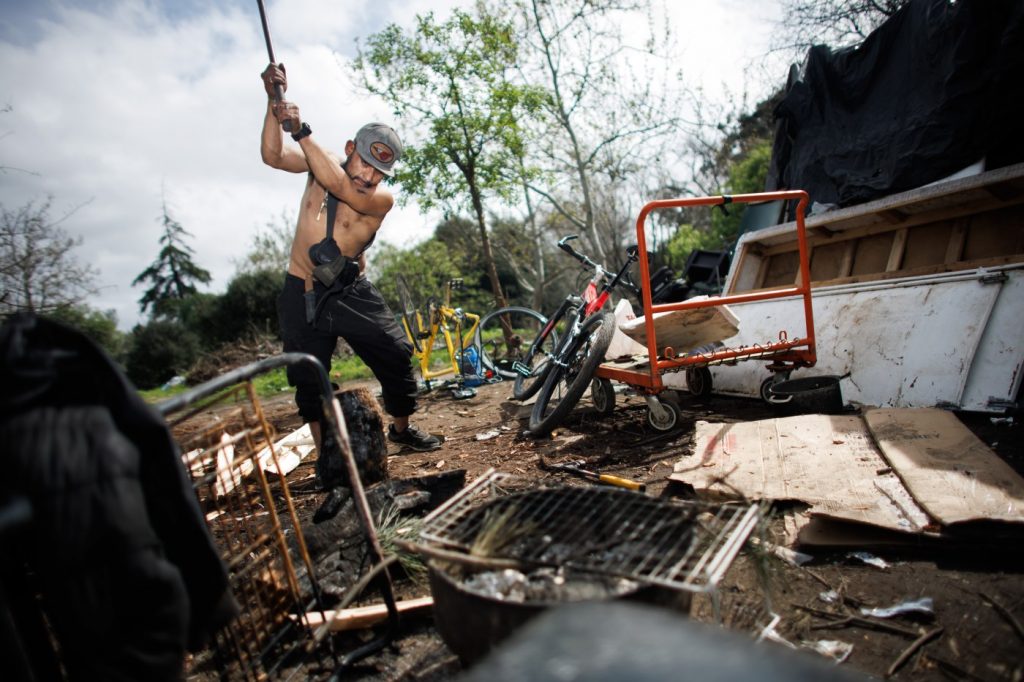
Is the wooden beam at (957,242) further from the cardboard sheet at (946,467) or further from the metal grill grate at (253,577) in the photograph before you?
the metal grill grate at (253,577)

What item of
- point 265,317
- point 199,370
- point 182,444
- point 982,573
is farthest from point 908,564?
point 265,317

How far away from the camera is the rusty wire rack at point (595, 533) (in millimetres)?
1355

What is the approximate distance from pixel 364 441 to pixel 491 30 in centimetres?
815

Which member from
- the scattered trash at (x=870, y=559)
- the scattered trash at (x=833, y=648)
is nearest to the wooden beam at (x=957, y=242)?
the scattered trash at (x=870, y=559)

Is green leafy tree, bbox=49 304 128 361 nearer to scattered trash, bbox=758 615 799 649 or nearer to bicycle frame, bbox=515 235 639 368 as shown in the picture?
bicycle frame, bbox=515 235 639 368

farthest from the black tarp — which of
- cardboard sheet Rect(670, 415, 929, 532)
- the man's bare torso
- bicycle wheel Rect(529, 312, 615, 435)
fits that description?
the man's bare torso

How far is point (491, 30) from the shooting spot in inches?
346

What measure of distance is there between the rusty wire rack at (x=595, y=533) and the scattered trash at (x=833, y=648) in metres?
0.45

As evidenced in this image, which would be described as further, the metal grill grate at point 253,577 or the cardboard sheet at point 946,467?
the cardboard sheet at point 946,467

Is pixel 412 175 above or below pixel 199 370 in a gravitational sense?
above

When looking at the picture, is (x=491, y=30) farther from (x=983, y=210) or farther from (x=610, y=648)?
(x=610, y=648)

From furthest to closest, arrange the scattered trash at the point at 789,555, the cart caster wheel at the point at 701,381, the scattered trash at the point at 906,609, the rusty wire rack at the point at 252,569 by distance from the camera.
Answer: the cart caster wheel at the point at 701,381
the scattered trash at the point at 789,555
the scattered trash at the point at 906,609
the rusty wire rack at the point at 252,569

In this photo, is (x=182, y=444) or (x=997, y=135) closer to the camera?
(x=182, y=444)

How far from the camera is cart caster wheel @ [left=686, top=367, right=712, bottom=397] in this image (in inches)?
195
